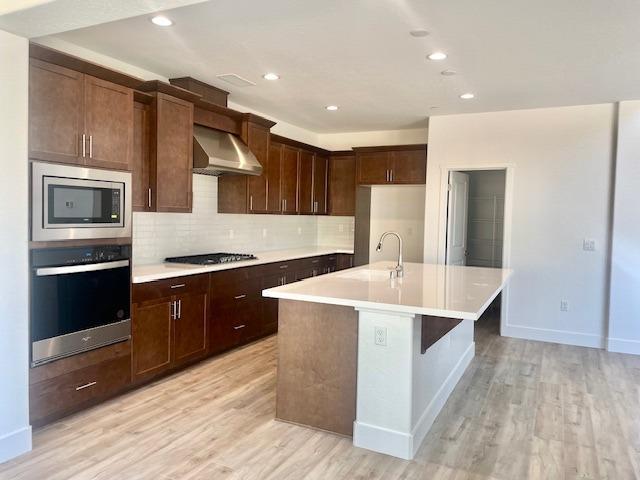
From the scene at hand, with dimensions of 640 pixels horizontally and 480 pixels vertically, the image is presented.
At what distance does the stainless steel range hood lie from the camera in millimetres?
4242

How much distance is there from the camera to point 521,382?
392cm

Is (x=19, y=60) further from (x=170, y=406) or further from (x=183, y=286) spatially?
(x=170, y=406)

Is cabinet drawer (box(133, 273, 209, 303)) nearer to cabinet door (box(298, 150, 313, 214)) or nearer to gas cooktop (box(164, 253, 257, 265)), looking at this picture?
gas cooktop (box(164, 253, 257, 265))

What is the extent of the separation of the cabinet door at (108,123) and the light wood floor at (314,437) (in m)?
1.70

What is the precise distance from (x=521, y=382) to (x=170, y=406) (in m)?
2.80

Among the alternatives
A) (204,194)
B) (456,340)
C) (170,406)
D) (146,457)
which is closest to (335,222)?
(204,194)

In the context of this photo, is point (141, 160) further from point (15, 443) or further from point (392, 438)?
point (392, 438)

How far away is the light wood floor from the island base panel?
111 millimetres

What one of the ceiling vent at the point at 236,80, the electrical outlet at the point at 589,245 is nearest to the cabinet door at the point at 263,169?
the ceiling vent at the point at 236,80

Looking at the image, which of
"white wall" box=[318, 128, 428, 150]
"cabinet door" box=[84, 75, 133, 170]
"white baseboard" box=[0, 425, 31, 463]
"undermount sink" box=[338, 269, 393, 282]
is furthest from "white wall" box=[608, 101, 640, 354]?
"white baseboard" box=[0, 425, 31, 463]

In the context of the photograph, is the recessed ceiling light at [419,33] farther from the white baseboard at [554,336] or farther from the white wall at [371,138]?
the white baseboard at [554,336]

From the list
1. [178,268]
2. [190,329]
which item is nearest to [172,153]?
[178,268]

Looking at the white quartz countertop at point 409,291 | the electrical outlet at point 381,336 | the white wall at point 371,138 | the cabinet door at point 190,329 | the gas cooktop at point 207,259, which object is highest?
the white wall at point 371,138

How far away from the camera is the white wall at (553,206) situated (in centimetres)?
502
